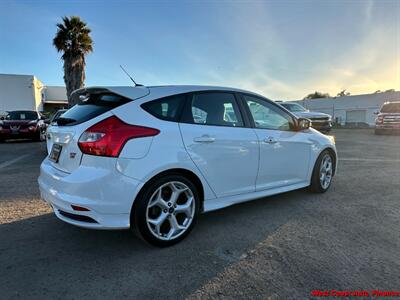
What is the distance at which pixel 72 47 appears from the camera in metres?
21.2

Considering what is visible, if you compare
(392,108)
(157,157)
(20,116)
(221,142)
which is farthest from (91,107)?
(392,108)

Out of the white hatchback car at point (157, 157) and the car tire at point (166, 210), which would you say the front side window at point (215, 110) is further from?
the car tire at point (166, 210)

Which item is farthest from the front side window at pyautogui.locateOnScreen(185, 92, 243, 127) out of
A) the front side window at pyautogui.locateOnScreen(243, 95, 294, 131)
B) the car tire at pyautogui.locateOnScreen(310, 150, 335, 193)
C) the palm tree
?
the palm tree

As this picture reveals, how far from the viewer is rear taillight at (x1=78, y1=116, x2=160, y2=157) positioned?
273 centimetres

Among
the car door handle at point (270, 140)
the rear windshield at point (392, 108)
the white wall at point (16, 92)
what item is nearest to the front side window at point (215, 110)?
the car door handle at point (270, 140)

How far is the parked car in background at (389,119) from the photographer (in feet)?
56.8

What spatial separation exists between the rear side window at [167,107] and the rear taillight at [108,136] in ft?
0.87

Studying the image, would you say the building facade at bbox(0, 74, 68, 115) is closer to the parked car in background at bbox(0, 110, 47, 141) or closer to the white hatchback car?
the parked car in background at bbox(0, 110, 47, 141)

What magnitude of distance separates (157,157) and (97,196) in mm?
629

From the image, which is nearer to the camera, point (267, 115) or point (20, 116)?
point (267, 115)

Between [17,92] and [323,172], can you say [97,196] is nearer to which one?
[323,172]

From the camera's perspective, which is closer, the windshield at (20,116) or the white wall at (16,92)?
the windshield at (20,116)

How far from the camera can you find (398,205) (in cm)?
442

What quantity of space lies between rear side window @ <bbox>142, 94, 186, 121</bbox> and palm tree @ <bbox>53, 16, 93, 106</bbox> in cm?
1979
